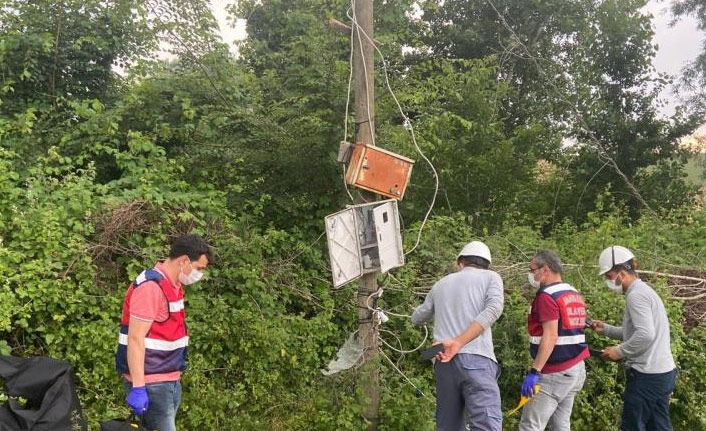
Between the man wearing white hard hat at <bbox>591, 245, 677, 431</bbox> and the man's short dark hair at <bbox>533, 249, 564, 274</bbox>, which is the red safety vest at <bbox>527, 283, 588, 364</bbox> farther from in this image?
the man wearing white hard hat at <bbox>591, 245, 677, 431</bbox>

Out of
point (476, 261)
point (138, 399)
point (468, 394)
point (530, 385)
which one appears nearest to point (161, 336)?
point (138, 399)

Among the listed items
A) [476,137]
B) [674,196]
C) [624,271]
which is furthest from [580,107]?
[624,271]

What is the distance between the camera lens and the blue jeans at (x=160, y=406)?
3.10 m

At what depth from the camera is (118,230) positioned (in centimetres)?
483

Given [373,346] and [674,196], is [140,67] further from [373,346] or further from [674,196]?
[674,196]

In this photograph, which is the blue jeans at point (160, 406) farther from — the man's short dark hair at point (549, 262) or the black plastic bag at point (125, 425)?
the man's short dark hair at point (549, 262)

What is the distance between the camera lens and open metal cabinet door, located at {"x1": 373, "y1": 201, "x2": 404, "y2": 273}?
13.6 feet

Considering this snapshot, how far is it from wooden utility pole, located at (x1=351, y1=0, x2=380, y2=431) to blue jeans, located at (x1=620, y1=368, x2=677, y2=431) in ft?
6.48

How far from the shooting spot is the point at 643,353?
396cm

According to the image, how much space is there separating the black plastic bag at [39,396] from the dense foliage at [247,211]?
342 millimetres

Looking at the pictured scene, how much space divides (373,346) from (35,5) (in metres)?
6.56

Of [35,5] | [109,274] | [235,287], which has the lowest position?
[235,287]

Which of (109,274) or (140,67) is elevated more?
(140,67)

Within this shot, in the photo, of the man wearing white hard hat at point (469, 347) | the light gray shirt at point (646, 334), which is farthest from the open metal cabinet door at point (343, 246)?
the light gray shirt at point (646, 334)
